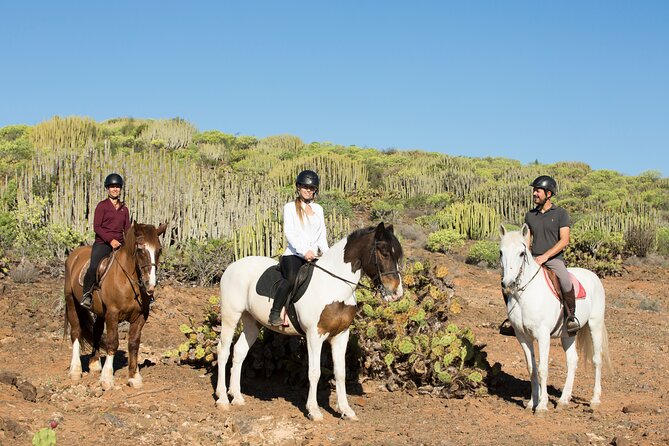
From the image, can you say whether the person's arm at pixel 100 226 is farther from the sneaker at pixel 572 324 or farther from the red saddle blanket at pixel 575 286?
the sneaker at pixel 572 324

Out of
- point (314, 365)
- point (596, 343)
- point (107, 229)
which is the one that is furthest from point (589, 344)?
point (107, 229)

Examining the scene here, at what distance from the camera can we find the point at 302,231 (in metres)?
7.59

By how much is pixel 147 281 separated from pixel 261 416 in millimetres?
1989

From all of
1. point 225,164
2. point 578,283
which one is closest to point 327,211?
point 225,164

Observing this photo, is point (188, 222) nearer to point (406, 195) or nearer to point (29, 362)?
point (29, 362)

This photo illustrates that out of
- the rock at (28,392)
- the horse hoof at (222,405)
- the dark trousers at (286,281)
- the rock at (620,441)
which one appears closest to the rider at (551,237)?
the rock at (620,441)

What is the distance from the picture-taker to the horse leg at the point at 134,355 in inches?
336

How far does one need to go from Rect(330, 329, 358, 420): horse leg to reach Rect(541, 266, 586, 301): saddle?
2393 millimetres

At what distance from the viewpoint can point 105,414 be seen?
6.95m

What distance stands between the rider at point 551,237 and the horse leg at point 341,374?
2.43 metres

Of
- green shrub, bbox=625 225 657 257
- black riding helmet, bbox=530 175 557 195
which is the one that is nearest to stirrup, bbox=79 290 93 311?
black riding helmet, bbox=530 175 557 195

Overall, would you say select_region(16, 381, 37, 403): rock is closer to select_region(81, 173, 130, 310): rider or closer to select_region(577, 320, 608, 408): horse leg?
select_region(81, 173, 130, 310): rider

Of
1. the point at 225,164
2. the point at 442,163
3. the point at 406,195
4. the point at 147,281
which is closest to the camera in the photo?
the point at 147,281

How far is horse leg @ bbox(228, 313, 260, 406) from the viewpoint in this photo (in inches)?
312
